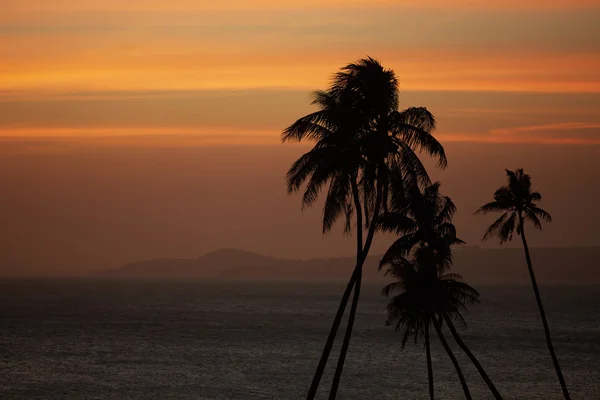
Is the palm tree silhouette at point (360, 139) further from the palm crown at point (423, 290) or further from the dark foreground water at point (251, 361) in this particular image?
the dark foreground water at point (251, 361)

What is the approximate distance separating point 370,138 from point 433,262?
10.9 meters

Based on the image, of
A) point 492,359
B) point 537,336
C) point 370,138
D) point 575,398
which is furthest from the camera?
point 537,336

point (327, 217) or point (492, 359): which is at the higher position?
point (327, 217)

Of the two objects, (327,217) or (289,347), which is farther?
(289,347)

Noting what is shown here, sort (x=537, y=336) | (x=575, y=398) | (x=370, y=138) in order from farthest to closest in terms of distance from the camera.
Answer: (x=537, y=336) < (x=575, y=398) < (x=370, y=138)

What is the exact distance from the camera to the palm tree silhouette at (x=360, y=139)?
40531 mm

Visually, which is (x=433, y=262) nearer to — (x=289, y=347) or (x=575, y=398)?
(x=575, y=398)

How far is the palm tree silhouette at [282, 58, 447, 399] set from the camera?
4053 cm

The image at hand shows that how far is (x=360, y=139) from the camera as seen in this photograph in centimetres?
4069

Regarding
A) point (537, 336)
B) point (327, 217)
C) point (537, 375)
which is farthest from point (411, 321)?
point (537, 336)

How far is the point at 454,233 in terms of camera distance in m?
50.1

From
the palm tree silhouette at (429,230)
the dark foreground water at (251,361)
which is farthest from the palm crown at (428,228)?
the dark foreground water at (251,361)

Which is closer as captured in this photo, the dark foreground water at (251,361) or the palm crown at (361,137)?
the palm crown at (361,137)

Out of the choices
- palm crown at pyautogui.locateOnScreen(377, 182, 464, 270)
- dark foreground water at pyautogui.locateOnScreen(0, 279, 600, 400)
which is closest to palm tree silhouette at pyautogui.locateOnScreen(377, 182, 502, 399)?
palm crown at pyautogui.locateOnScreen(377, 182, 464, 270)
